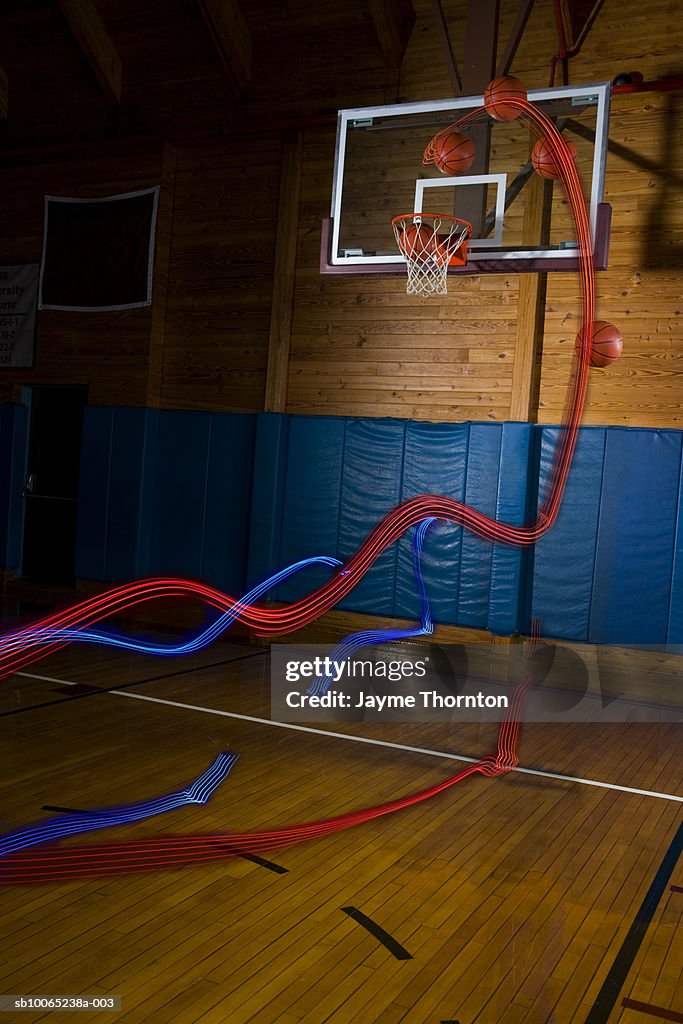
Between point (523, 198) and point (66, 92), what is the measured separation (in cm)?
572

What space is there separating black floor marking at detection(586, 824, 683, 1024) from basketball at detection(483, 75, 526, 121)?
4872mm

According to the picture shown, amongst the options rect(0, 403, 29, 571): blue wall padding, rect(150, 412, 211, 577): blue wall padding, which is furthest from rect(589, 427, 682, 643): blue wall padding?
rect(0, 403, 29, 571): blue wall padding

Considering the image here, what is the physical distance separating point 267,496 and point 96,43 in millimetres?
5452

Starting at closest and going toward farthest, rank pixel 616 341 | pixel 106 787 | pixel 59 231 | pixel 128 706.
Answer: pixel 106 787 → pixel 128 706 → pixel 616 341 → pixel 59 231

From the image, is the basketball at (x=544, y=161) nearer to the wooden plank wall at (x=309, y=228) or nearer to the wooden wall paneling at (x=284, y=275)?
the wooden plank wall at (x=309, y=228)

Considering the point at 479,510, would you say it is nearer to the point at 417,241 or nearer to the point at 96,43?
the point at 417,241

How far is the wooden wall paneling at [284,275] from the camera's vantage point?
370 inches

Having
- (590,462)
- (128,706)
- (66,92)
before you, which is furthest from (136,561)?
(66,92)

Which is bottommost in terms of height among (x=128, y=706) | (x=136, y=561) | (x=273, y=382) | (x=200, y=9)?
(x=128, y=706)

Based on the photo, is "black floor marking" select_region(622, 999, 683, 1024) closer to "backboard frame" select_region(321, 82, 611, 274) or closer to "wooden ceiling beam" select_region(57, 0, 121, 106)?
"backboard frame" select_region(321, 82, 611, 274)

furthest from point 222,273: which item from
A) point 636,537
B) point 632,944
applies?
point 632,944

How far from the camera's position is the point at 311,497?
366 inches

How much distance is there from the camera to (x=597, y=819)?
16.4 feet

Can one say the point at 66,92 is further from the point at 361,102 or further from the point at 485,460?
the point at 485,460
